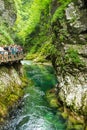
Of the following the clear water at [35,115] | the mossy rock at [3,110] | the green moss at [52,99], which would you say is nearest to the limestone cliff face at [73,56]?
the green moss at [52,99]

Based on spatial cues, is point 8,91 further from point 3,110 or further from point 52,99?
point 52,99

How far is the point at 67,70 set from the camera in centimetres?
3319

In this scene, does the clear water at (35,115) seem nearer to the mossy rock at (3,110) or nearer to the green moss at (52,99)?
the green moss at (52,99)

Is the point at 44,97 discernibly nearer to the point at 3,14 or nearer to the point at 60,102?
the point at 60,102

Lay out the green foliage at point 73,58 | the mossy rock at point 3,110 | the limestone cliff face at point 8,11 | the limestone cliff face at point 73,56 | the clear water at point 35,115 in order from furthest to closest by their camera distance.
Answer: the limestone cliff face at point 8,11, the green foliage at point 73,58, the limestone cliff face at point 73,56, the mossy rock at point 3,110, the clear water at point 35,115

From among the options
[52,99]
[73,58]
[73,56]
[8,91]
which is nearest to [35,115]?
[8,91]

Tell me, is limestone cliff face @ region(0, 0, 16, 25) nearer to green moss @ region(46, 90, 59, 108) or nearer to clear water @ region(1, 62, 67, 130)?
clear water @ region(1, 62, 67, 130)

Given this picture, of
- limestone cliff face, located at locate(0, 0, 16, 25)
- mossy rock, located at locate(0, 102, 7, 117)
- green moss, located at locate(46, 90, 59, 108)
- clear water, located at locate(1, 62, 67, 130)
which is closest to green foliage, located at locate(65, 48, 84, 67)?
green moss, located at locate(46, 90, 59, 108)

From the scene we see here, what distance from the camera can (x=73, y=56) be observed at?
31.9 metres

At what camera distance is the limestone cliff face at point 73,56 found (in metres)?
30.2

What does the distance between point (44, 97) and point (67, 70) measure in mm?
6956

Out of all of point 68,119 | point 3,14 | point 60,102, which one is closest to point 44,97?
point 60,102

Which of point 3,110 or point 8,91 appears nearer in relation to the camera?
point 3,110

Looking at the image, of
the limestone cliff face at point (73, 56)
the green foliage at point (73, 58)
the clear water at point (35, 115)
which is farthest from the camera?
the green foliage at point (73, 58)
